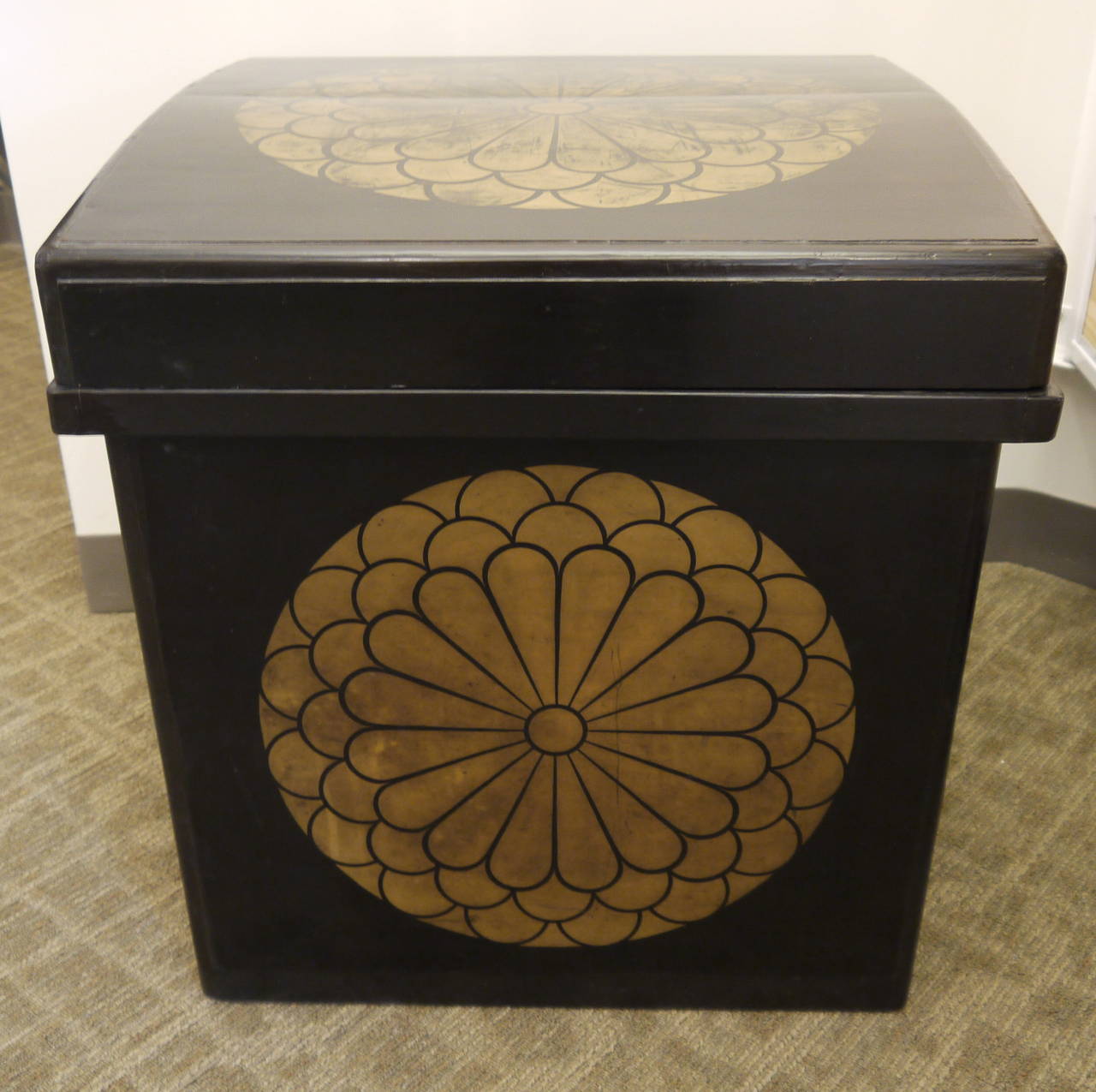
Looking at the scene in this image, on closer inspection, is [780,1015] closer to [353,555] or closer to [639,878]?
[639,878]

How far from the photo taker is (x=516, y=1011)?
922 millimetres

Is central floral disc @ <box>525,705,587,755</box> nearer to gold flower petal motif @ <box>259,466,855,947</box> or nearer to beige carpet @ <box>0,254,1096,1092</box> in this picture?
gold flower petal motif @ <box>259,466,855,947</box>

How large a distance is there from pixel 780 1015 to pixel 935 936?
0.16 meters

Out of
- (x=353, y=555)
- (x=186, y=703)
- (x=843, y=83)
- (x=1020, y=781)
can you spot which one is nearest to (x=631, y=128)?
(x=843, y=83)

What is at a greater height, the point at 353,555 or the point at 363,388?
the point at 363,388

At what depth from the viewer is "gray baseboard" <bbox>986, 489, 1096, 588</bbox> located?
4.67 feet

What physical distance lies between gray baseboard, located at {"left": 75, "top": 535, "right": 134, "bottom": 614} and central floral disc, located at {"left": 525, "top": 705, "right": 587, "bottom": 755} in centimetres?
73

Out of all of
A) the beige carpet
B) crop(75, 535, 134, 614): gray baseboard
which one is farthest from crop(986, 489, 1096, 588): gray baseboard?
crop(75, 535, 134, 614): gray baseboard

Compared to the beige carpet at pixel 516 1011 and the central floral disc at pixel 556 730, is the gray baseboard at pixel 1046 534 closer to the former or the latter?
the beige carpet at pixel 516 1011

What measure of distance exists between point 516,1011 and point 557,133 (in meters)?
0.62

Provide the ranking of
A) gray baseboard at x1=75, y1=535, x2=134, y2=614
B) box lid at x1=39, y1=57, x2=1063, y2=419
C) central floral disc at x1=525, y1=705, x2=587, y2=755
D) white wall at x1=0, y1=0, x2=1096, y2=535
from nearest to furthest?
box lid at x1=39, y1=57, x2=1063, y2=419 < central floral disc at x1=525, y1=705, x2=587, y2=755 < white wall at x1=0, y1=0, x2=1096, y2=535 < gray baseboard at x1=75, y1=535, x2=134, y2=614

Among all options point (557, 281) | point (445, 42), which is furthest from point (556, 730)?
point (445, 42)

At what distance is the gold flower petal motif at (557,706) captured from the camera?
747 millimetres

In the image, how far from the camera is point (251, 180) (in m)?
0.74
